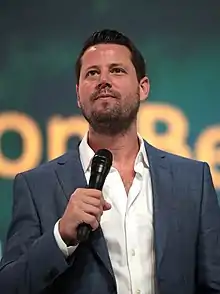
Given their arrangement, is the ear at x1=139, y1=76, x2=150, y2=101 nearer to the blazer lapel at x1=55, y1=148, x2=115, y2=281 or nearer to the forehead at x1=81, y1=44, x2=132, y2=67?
the forehead at x1=81, y1=44, x2=132, y2=67

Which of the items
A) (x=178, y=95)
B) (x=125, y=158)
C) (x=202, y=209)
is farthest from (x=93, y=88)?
(x=178, y=95)

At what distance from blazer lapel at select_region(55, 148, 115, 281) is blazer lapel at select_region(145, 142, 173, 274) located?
101 mm

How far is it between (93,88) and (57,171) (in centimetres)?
18

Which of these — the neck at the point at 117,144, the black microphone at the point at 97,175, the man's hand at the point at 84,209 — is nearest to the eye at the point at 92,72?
the neck at the point at 117,144

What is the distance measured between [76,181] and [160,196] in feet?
0.54

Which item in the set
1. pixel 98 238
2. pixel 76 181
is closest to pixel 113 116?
pixel 76 181

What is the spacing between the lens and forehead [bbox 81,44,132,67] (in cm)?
131

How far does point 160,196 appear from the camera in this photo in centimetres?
122

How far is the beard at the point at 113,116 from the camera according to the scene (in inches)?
Answer: 49.7

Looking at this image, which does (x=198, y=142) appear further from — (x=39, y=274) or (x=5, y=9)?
(x=39, y=274)

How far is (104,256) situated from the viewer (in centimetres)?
114

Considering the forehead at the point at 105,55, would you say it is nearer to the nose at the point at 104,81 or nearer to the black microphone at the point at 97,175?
the nose at the point at 104,81

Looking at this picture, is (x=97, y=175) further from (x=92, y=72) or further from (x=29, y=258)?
(x=92, y=72)

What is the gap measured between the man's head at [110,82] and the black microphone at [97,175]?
0.17m
